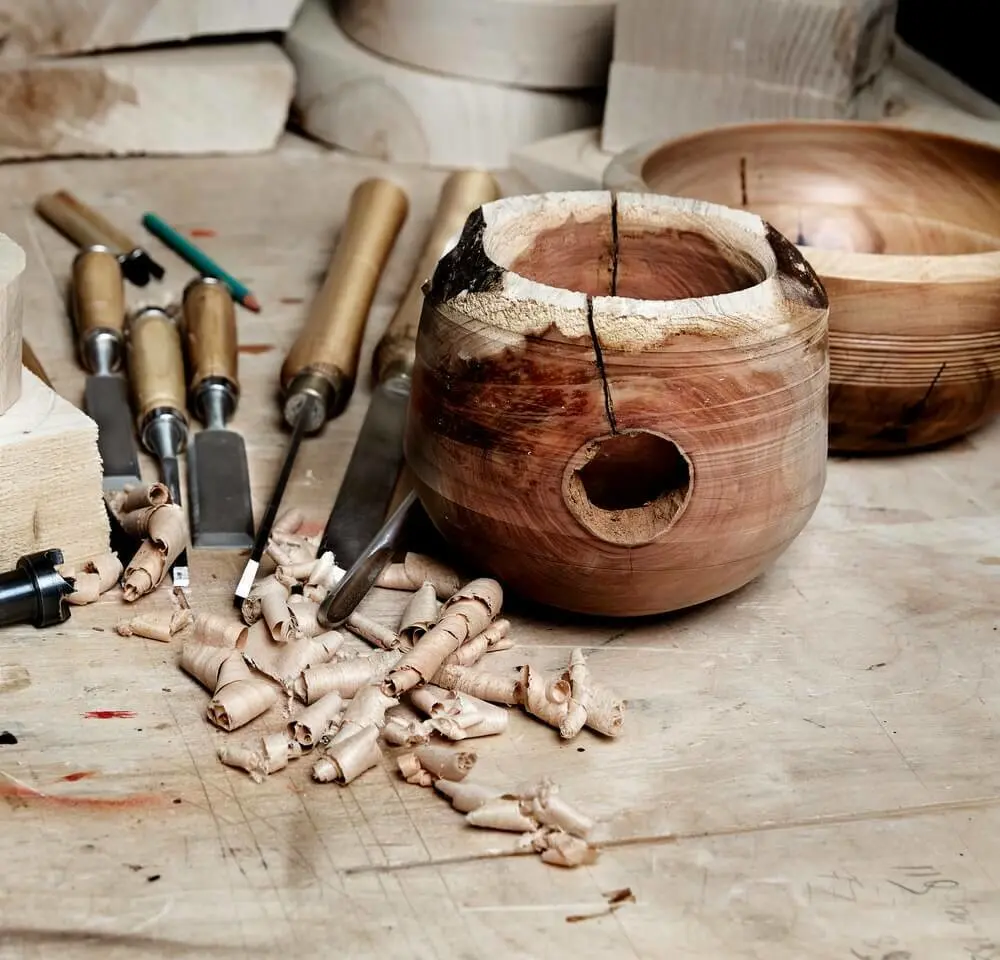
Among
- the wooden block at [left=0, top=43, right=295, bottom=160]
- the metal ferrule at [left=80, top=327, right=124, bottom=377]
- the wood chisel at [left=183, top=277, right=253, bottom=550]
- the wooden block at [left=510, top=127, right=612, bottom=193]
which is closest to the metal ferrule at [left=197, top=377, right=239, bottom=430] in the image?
the wood chisel at [left=183, top=277, right=253, bottom=550]

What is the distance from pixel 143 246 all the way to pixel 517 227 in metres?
0.82

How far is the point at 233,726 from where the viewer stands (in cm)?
100

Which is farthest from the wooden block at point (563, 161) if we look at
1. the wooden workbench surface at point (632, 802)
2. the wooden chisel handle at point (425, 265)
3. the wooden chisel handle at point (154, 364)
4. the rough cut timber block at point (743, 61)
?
the wooden workbench surface at point (632, 802)

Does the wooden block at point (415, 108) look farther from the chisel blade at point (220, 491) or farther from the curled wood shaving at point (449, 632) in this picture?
the curled wood shaving at point (449, 632)

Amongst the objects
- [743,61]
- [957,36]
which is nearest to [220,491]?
[743,61]

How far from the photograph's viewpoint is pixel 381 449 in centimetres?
133

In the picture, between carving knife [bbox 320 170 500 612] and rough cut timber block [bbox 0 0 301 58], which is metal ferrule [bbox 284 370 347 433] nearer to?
carving knife [bbox 320 170 500 612]

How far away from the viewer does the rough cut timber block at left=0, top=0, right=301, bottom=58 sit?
6.46 ft

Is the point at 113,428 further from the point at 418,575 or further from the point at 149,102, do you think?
the point at 149,102

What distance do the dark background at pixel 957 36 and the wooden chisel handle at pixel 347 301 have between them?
3.29 ft

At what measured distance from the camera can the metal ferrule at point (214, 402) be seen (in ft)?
4.59

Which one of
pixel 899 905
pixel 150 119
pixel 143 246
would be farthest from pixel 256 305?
pixel 899 905

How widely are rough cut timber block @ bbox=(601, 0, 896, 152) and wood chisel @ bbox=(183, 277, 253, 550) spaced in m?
0.69

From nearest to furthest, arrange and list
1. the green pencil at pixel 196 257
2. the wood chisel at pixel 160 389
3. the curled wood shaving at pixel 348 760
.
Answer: the curled wood shaving at pixel 348 760, the wood chisel at pixel 160 389, the green pencil at pixel 196 257
